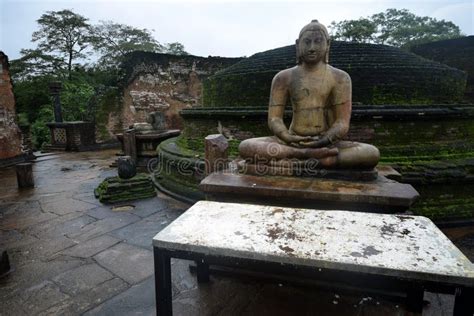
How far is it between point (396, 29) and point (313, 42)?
75.5 feet

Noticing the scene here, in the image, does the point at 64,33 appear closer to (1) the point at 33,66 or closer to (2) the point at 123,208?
(1) the point at 33,66

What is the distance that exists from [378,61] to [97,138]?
10.6 metres

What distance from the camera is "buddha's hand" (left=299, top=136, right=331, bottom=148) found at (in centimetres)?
273

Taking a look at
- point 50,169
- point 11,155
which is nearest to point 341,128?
point 50,169

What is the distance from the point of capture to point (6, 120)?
8016mm

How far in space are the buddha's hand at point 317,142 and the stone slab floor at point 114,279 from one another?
1265 millimetres

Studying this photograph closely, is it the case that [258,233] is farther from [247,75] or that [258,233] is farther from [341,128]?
[247,75]

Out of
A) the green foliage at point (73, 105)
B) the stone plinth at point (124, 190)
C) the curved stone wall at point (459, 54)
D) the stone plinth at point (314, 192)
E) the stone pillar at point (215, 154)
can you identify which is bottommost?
the stone plinth at point (124, 190)

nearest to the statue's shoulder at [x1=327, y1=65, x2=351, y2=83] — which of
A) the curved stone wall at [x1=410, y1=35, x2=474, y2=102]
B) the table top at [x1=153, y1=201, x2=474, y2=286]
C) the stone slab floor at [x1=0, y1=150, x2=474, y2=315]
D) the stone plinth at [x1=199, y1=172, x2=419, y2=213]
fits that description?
the stone plinth at [x1=199, y1=172, x2=419, y2=213]

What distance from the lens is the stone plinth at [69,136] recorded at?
10797mm

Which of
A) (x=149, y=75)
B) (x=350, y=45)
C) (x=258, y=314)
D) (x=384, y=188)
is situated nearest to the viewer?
(x=258, y=314)

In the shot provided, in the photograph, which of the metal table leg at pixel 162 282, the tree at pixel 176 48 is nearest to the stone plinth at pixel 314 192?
the metal table leg at pixel 162 282

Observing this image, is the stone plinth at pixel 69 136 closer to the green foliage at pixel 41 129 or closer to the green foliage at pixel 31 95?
the green foliage at pixel 41 129

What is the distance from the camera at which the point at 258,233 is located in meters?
1.45
